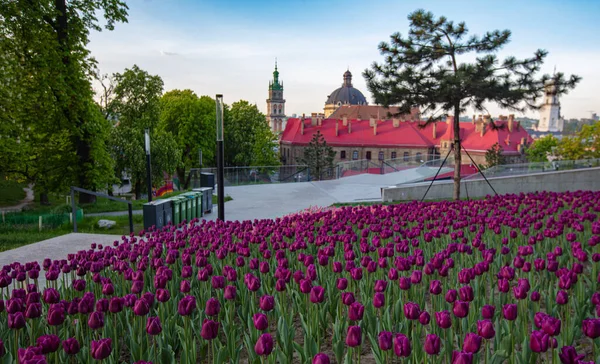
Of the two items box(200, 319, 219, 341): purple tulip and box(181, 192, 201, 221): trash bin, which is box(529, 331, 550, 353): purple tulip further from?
box(181, 192, 201, 221): trash bin

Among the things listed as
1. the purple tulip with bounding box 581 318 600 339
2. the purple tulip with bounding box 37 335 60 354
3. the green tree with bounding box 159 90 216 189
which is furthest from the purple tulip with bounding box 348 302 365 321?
the green tree with bounding box 159 90 216 189

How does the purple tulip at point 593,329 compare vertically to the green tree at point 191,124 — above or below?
below

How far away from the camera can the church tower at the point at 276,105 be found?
17325 centimetres

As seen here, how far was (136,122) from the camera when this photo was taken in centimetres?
3197

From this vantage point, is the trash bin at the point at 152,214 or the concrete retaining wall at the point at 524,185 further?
the concrete retaining wall at the point at 524,185

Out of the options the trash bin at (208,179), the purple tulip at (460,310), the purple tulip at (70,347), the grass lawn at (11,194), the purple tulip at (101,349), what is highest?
the trash bin at (208,179)

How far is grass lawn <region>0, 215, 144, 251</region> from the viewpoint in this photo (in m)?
11.7

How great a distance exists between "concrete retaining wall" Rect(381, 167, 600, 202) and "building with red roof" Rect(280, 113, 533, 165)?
197 ft

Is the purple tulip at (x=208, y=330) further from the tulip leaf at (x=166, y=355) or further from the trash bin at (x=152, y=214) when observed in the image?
the trash bin at (x=152, y=214)

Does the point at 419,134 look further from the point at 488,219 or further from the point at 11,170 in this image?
the point at 488,219

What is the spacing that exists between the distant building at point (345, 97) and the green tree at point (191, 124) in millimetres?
127009

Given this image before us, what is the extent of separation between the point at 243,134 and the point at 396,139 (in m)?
38.4

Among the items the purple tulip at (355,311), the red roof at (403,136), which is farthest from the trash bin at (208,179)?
the red roof at (403,136)

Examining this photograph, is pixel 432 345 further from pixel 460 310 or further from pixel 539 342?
pixel 460 310
